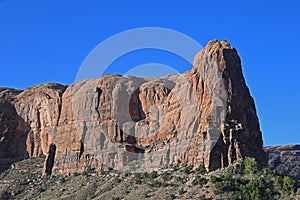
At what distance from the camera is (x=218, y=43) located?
109 m

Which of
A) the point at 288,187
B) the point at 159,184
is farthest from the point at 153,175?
the point at 288,187

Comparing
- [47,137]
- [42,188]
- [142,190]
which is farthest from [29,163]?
[142,190]

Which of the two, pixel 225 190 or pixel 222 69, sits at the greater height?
pixel 222 69

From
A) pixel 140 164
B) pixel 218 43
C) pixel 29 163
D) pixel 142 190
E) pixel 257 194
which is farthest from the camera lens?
pixel 29 163

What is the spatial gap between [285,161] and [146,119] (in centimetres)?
5883

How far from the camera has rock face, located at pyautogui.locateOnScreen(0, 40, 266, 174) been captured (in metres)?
102

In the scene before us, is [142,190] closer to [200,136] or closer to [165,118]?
[200,136]

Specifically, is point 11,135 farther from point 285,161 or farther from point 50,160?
point 285,161

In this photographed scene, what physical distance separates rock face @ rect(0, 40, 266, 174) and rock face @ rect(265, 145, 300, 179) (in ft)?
134

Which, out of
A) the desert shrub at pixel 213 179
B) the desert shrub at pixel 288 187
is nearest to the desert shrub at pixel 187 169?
the desert shrub at pixel 213 179

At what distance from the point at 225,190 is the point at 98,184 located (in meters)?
31.1

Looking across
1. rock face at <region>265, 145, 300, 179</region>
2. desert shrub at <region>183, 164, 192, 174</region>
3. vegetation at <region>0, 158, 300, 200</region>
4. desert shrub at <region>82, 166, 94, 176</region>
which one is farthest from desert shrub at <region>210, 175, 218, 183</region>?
rock face at <region>265, 145, 300, 179</region>

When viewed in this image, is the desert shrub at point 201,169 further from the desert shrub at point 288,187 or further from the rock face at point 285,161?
the rock face at point 285,161

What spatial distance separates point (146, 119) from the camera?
130750 millimetres
